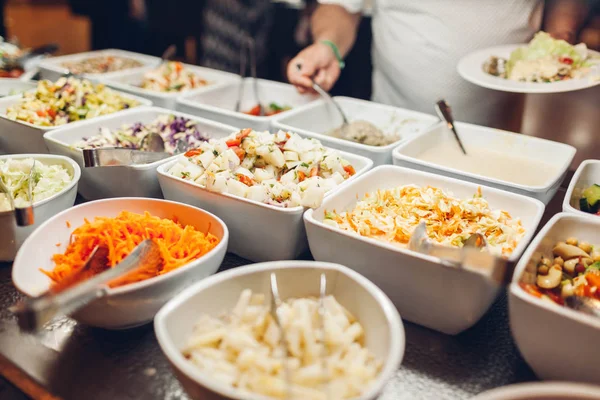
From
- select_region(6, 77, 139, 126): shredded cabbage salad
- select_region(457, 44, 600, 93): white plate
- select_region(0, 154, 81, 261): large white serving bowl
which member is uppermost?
select_region(457, 44, 600, 93): white plate

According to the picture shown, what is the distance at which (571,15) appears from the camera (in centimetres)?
251

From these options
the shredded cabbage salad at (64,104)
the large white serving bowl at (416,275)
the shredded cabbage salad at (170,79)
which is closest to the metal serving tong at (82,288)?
the large white serving bowl at (416,275)

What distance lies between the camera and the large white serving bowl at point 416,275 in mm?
1191

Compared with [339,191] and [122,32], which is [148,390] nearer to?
[339,191]

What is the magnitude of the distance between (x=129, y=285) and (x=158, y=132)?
108 centimetres

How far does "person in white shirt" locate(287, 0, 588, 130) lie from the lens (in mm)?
2512

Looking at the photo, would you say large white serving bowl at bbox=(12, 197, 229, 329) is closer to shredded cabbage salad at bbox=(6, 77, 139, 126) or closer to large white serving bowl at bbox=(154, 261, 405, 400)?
large white serving bowl at bbox=(154, 261, 405, 400)

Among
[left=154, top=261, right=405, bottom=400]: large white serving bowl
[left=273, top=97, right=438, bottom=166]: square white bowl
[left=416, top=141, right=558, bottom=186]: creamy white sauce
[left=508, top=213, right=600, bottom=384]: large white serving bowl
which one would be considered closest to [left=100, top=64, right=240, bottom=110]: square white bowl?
[left=273, top=97, right=438, bottom=166]: square white bowl

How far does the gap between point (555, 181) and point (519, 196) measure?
0.68ft

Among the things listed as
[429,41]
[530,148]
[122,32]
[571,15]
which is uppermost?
[571,15]

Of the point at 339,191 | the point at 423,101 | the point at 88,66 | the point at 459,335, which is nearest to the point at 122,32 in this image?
the point at 88,66

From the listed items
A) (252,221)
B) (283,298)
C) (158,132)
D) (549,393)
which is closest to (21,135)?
(158,132)

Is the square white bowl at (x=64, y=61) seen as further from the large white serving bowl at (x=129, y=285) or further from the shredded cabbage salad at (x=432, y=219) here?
the shredded cabbage salad at (x=432, y=219)

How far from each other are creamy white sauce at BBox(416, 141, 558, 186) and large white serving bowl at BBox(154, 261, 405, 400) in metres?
0.96
